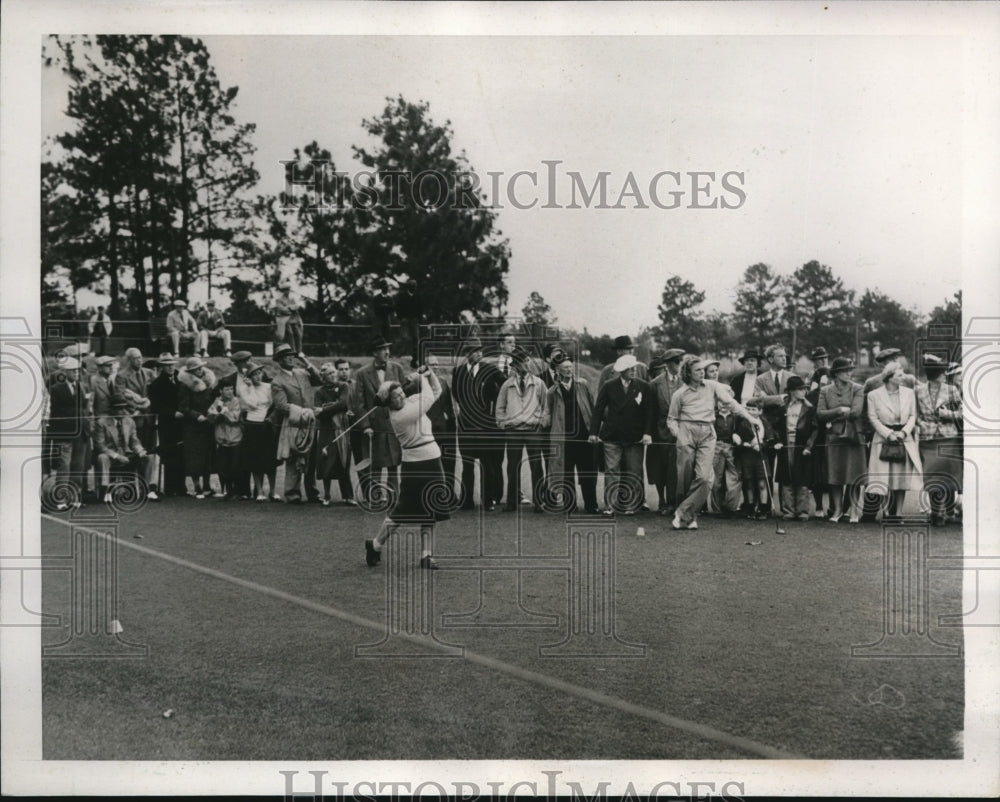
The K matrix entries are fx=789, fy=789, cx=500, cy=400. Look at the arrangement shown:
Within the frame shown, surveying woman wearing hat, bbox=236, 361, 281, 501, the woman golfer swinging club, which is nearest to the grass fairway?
the woman golfer swinging club

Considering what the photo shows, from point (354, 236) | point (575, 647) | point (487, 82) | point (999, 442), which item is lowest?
point (575, 647)

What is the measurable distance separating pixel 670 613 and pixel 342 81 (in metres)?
3.14

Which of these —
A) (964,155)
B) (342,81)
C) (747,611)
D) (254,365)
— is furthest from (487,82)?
(747,611)

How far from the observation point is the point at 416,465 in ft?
14.4

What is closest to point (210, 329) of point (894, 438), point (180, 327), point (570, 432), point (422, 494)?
point (180, 327)

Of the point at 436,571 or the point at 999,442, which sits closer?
the point at 999,442

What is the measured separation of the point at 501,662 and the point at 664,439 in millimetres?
1734

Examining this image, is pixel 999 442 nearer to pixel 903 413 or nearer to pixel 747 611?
pixel 903 413

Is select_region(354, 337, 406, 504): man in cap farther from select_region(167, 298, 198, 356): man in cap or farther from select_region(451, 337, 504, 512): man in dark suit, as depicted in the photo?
select_region(167, 298, 198, 356): man in cap

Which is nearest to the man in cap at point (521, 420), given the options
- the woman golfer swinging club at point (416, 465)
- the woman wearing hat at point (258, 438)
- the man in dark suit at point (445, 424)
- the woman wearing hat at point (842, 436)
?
the man in dark suit at point (445, 424)

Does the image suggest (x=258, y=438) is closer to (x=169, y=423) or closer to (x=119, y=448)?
(x=169, y=423)

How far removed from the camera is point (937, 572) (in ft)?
12.9

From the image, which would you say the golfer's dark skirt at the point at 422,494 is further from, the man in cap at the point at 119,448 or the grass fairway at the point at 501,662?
the man in cap at the point at 119,448

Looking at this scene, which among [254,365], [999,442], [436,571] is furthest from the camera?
[254,365]
